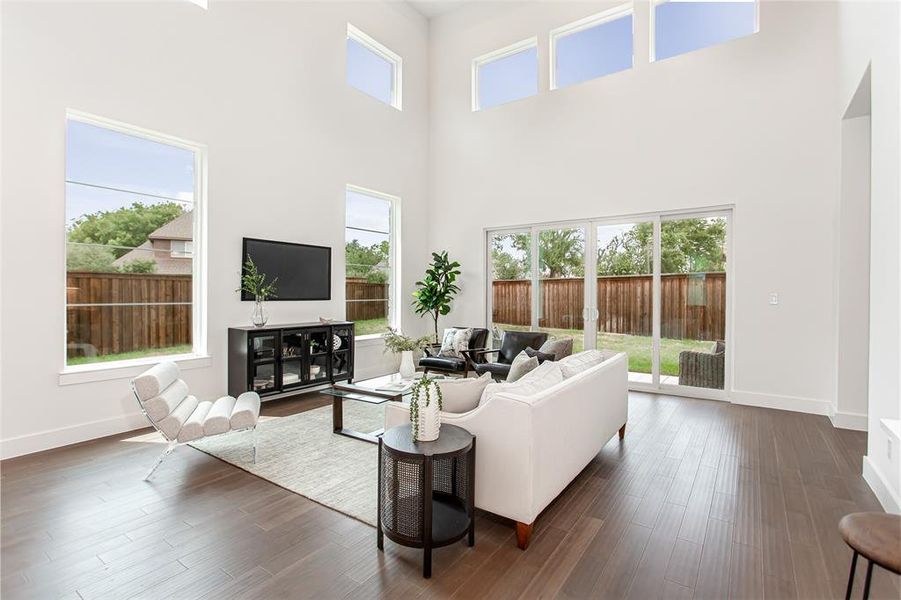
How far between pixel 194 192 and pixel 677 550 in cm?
527

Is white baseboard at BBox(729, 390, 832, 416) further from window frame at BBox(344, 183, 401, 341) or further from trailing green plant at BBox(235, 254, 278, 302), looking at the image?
trailing green plant at BBox(235, 254, 278, 302)

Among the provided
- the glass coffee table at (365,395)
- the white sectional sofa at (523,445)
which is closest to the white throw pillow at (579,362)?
the white sectional sofa at (523,445)

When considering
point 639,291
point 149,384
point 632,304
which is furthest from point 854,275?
point 149,384

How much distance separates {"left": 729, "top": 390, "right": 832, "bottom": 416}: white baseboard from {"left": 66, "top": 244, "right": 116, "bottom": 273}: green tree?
22.5 ft

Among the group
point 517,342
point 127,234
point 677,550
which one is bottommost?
point 677,550

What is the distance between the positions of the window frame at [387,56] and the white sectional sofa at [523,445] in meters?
5.70

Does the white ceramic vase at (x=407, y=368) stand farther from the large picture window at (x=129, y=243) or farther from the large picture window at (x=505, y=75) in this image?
the large picture window at (x=505, y=75)

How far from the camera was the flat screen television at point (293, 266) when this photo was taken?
5.26 meters

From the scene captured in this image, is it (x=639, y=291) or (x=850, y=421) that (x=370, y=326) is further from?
(x=850, y=421)

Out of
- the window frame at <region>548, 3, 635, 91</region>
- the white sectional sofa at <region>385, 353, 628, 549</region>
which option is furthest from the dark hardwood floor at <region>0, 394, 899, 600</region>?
the window frame at <region>548, 3, 635, 91</region>

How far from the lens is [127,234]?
14.2ft

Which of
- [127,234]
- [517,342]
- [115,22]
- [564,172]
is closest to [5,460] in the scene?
[127,234]

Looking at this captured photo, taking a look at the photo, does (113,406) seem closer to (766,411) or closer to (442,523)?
(442,523)

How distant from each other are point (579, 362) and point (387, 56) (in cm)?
625
